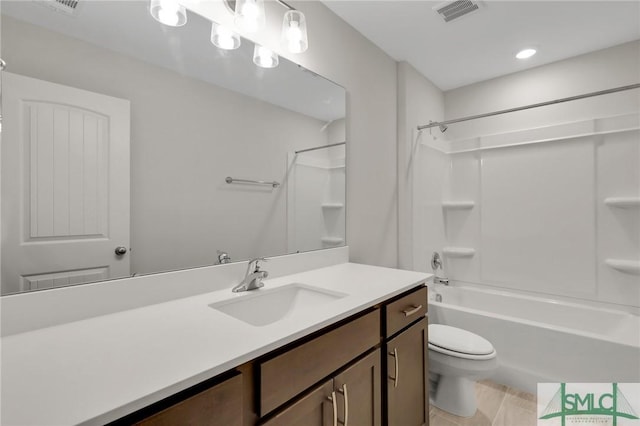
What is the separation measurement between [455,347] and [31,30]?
220 cm

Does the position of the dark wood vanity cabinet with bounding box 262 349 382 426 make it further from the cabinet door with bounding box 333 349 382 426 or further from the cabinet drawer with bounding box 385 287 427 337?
the cabinet drawer with bounding box 385 287 427 337

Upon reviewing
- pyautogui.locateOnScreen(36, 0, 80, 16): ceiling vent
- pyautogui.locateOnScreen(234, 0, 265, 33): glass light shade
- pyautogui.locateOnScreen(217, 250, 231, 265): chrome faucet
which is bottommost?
pyautogui.locateOnScreen(217, 250, 231, 265): chrome faucet

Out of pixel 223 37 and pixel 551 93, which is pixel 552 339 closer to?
pixel 551 93

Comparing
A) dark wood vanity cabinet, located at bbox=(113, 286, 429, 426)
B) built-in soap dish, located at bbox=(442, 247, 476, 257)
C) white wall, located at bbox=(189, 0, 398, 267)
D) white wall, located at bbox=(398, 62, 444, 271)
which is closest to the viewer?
dark wood vanity cabinet, located at bbox=(113, 286, 429, 426)

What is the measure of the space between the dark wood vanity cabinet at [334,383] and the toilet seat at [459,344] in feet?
Result: 1.08

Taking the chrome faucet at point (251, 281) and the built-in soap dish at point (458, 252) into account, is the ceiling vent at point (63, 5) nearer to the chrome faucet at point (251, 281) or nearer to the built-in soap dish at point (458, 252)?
the chrome faucet at point (251, 281)

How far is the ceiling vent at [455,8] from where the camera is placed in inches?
71.0

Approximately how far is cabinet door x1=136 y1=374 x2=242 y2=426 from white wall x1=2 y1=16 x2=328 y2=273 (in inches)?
24.3

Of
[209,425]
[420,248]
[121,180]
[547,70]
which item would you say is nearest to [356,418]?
[209,425]

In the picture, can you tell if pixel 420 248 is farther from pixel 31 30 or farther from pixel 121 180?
pixel 31 30

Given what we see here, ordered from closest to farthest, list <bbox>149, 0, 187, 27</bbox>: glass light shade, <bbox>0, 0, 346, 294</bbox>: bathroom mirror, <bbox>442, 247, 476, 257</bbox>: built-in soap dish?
1. <bbox>0, 0, 346, 294</bbox>: bathroom mirror
2. <bbox>149, 0, 187, 27</bbox>: glass light shade
3. <bbox>442, 247, 476, 257</bbox>: built-in soap dish

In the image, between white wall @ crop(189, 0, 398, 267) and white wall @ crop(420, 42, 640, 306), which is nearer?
white wall @ crop(189, 0, 398, 267)

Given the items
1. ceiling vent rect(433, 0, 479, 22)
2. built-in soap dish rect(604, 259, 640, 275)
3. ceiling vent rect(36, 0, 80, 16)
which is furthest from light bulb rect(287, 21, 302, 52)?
built-in soap dish rect(604, 259, 640, 275)

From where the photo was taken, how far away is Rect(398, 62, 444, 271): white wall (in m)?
2.49
